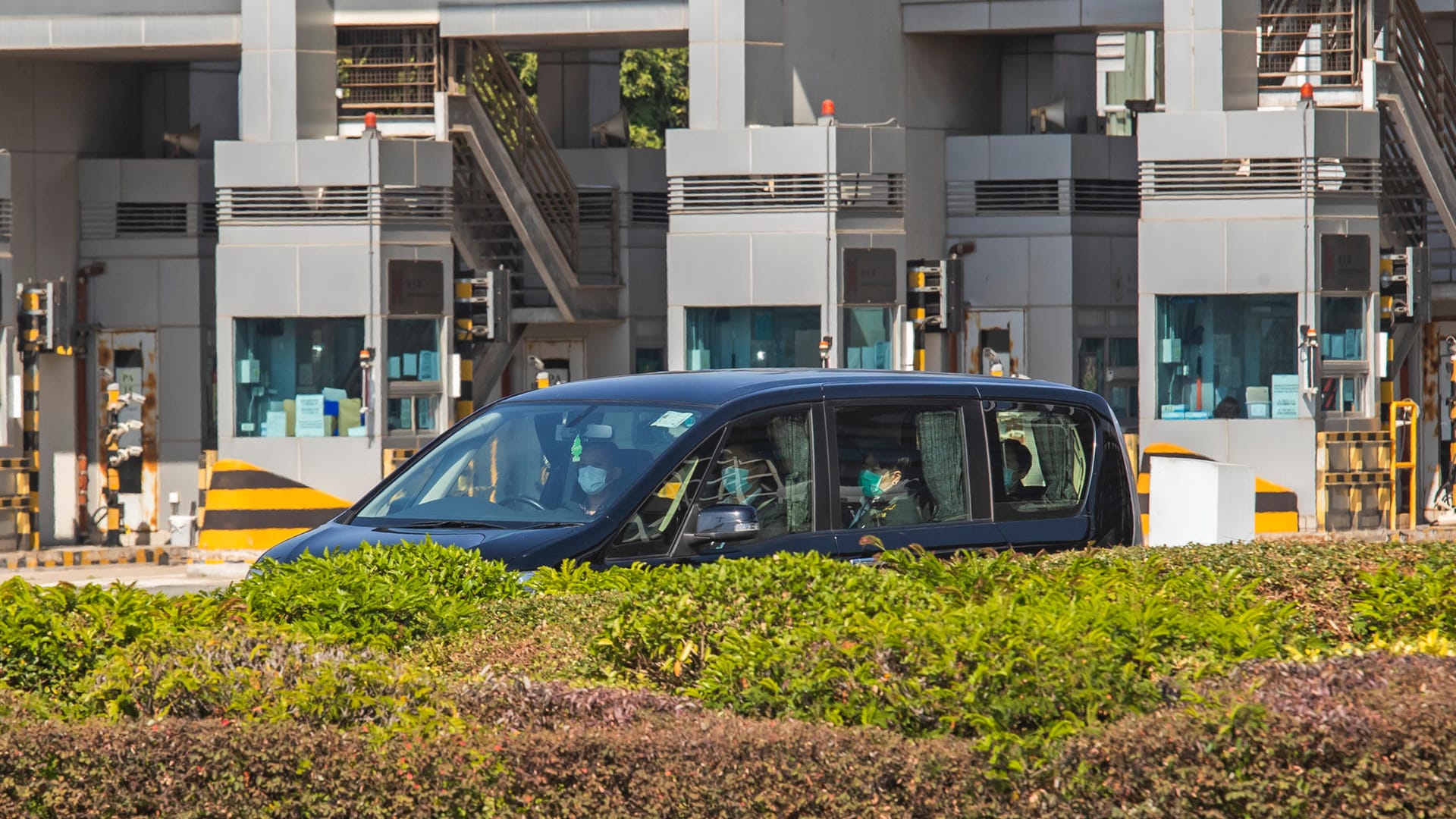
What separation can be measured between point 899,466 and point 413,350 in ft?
39.5

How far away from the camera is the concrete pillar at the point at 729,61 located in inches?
765

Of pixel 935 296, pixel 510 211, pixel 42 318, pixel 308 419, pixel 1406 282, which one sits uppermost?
pixel 510 211

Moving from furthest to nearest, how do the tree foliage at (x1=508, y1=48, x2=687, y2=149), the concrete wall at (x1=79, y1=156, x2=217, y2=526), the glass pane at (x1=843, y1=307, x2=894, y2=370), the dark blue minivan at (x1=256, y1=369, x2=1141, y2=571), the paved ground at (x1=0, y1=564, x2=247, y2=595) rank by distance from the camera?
1. the tree foliage at (x1=508, y1=48, x2=687, y2=149)
2. the concrete wall at (x1=79, y1=156, x2=217, y2=526)
3. the glass pane at (x1=843, y1=307, x2=894, y2=370)
4. the paved ground at (x1=0, y1=564, x2=247, y2=595)
5. the dark blue minivan at (x1=256, y1=369, x2=1141, y2=571)

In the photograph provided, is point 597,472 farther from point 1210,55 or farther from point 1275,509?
point 1210,55

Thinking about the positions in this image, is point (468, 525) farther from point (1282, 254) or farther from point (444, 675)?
point (1282, 254)

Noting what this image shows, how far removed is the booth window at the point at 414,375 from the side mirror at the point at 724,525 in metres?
12.3

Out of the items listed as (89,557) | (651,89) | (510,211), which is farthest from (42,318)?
(651,89)

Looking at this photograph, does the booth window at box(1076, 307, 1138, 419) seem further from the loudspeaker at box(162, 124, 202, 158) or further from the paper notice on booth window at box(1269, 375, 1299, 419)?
the loudspeaker at box(162, 124, 202, 158)

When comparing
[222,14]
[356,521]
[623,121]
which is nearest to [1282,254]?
[623,121]

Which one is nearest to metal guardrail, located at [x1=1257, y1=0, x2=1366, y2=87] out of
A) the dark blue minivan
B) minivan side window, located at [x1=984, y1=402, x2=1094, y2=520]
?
minivan side window, located at [x1=984, y1=402, x2=1094, y2=520]

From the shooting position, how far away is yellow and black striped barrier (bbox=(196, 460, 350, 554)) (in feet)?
63.2

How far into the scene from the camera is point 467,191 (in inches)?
861

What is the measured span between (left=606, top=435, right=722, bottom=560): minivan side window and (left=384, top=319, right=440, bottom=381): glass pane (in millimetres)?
12116

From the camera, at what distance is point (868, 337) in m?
19.8
